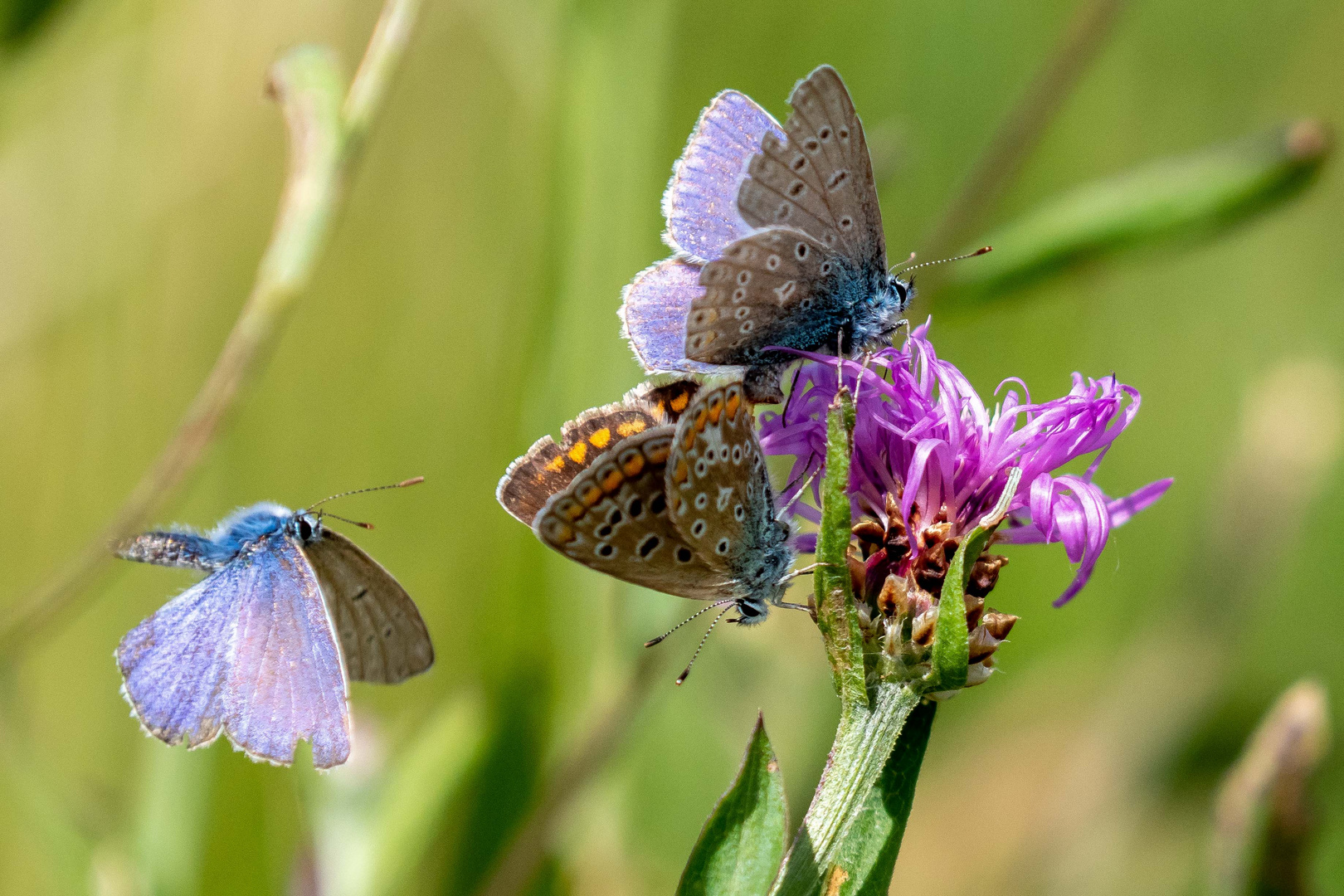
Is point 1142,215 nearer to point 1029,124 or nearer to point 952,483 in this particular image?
point 1029,124

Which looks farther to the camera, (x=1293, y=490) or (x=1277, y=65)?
(x=1277, y=65)

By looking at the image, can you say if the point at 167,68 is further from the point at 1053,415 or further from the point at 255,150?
the point at 1053,415

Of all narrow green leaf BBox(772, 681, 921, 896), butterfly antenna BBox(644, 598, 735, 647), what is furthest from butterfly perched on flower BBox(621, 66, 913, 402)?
narrow green leaf BBox(772, 681, 921, 896)

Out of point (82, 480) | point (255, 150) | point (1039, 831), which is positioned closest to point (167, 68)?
point (255, 150)

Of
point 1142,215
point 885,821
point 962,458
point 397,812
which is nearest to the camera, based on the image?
point 885,821

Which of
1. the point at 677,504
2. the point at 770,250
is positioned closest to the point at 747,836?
the point at 677,504
